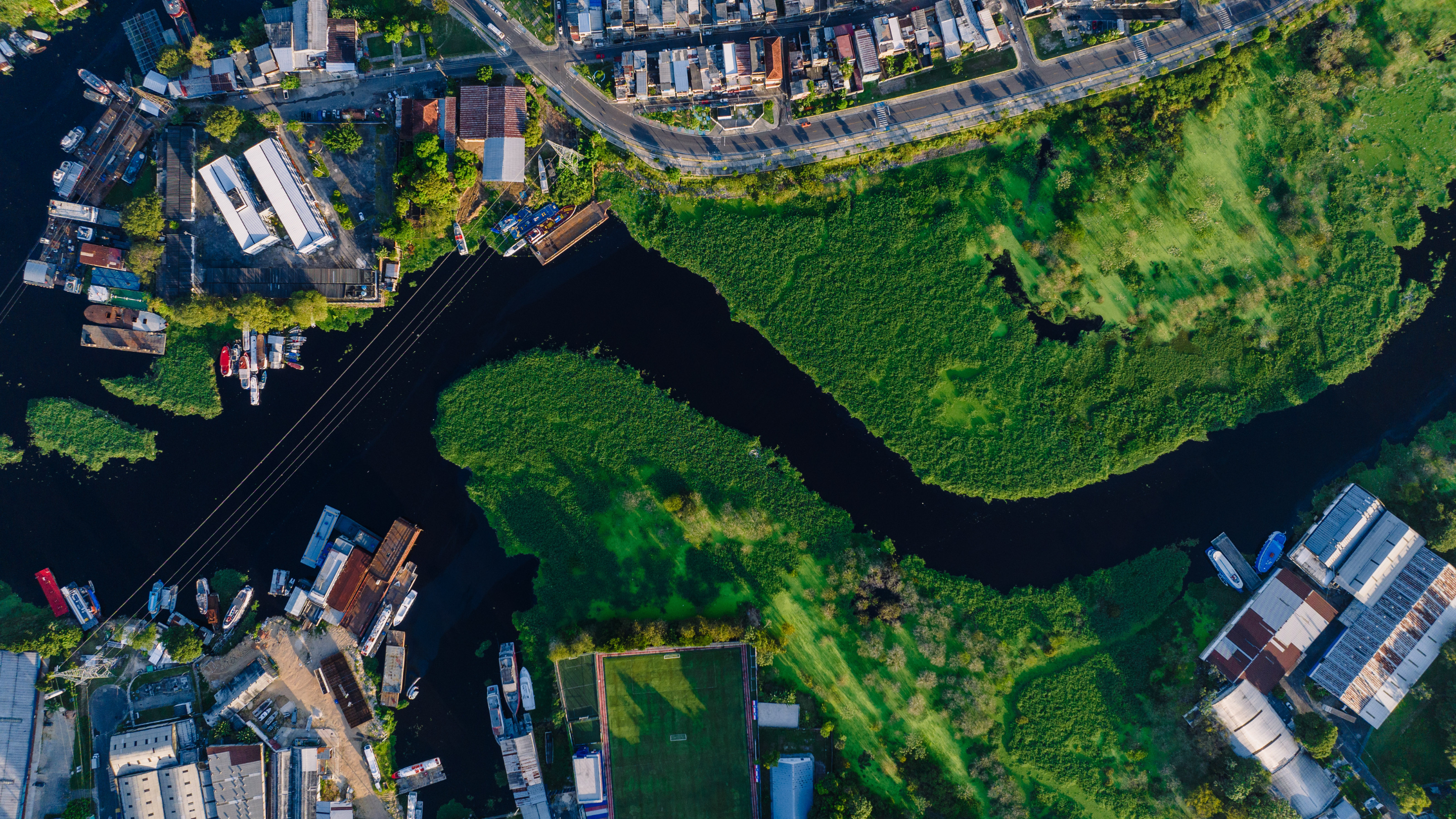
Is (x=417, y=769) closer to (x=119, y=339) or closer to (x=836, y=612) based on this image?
(x=836, y=612)

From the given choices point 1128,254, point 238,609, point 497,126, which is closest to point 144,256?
point 238,609

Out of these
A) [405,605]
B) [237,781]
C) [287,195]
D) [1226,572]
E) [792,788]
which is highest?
[287,195]

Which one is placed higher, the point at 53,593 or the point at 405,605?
the point at 53,593

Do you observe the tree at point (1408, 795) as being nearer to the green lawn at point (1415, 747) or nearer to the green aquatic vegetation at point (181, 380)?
the green lawn at point (1415, 747)

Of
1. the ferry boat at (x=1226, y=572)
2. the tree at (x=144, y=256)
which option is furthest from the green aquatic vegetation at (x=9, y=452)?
the ferry boat at (x=1226, y=572)

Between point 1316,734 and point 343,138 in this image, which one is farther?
point 343,138
